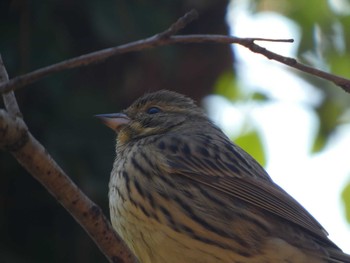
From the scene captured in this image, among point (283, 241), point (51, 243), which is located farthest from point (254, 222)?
point (51, 243)

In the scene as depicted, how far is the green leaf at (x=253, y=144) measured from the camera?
23.9 feet

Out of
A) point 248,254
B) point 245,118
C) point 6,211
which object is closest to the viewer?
point 248,254

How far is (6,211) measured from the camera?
5.90 metres

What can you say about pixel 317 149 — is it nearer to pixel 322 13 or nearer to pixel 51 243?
pixel 322 13

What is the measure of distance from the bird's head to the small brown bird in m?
0.10

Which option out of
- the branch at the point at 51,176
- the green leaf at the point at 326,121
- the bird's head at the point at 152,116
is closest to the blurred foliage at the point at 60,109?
the bird's head at the point at 152,116

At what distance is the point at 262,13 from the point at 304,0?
0.33 meters

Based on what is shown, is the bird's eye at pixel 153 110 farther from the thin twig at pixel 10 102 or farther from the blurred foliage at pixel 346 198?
the thin twig at pixel 10 102

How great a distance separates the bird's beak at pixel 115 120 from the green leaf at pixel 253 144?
190 centimetres

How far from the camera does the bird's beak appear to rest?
542cm

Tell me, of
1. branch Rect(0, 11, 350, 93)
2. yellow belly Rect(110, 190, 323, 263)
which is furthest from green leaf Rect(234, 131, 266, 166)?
branch Rect(0, 11, 350, 93)

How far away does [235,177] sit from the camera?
5027 mm

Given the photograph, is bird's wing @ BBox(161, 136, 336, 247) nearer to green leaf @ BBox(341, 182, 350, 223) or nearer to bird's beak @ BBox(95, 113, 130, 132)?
bird's beak @ BBox(95, 113, 130, 132)

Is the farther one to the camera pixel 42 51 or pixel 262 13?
pixel 262 13
